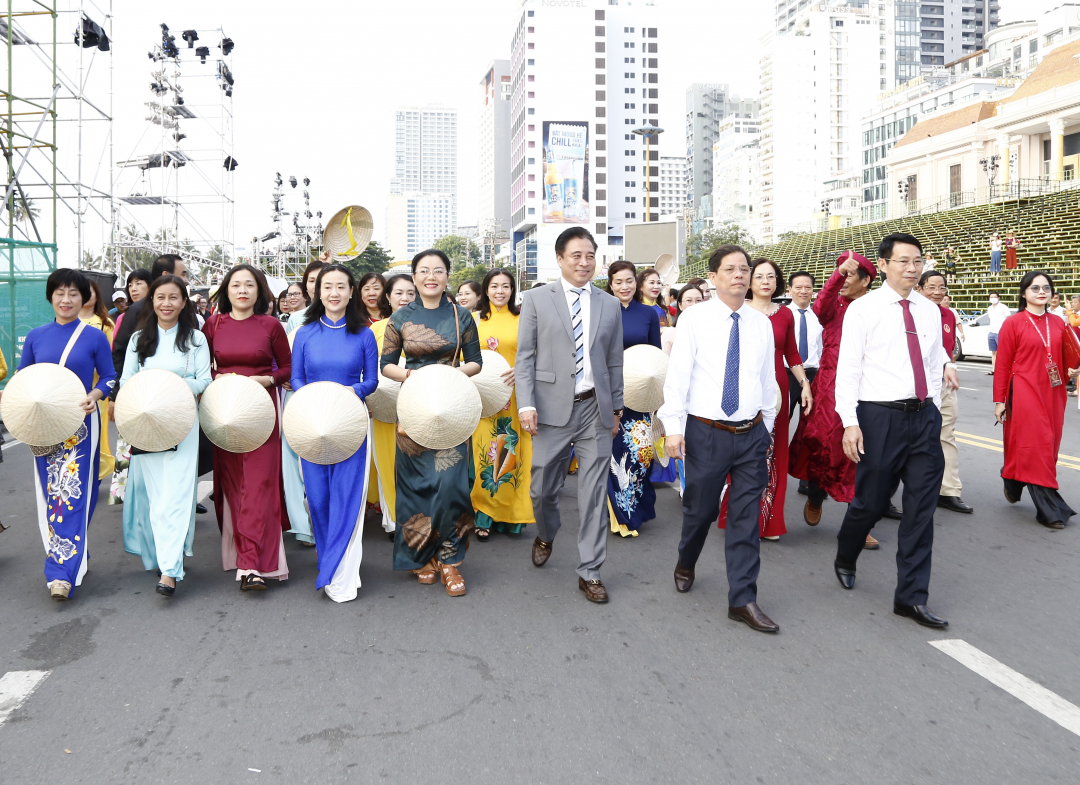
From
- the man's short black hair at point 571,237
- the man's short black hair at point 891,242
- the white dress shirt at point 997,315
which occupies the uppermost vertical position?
the white dress shirt at point 997,315

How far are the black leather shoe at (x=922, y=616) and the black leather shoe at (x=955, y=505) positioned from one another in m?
2.77

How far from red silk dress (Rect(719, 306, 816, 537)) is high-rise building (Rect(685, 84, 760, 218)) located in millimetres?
177308

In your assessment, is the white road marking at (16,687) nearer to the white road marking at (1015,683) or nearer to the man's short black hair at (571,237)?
the man's short black hair at (571,237)

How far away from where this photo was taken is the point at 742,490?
14.8 ft

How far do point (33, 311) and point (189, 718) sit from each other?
12081mm

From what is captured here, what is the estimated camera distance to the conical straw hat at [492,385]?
19.3 feet

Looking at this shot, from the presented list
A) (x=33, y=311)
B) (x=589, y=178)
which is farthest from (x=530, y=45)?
(x=33, y=311)

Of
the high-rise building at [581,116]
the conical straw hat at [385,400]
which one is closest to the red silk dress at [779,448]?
the conical straw hat at [385,400]

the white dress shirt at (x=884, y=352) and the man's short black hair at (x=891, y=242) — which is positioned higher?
the man's short black hair at (x=891, y=242)

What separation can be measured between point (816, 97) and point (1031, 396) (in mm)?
128768

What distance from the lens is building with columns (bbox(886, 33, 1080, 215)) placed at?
51531 millimetres

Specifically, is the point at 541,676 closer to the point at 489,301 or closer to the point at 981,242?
the point at 489,301

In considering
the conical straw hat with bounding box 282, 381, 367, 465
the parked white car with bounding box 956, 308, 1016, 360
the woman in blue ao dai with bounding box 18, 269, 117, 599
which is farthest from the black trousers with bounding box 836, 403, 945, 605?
the parked white car with bounding box 956, 308, 1016, 360

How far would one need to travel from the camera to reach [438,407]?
187 inches
